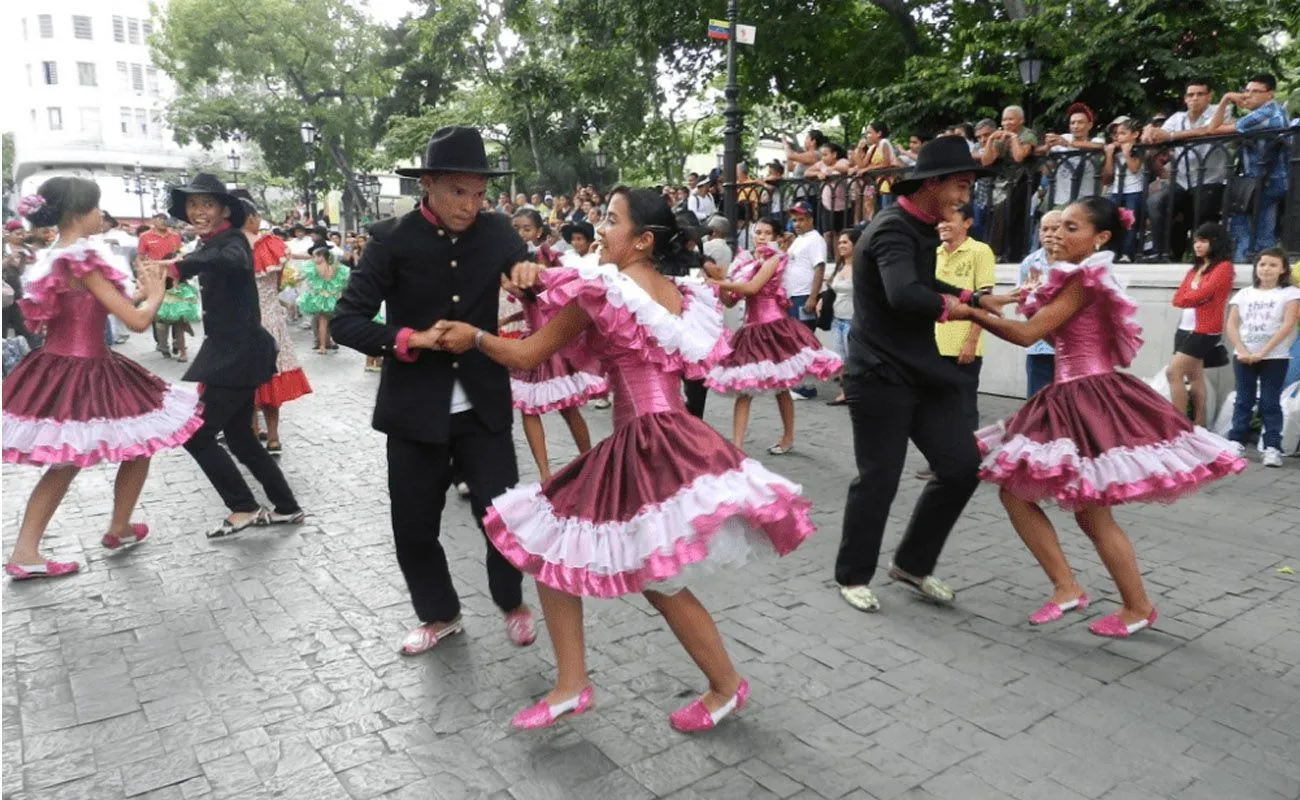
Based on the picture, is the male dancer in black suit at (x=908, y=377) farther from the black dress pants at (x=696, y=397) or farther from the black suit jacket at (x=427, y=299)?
the black dress pants at (x=696, y=397)

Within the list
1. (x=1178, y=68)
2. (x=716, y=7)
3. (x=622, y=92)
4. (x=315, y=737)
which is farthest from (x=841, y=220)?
(x=622, y=92)

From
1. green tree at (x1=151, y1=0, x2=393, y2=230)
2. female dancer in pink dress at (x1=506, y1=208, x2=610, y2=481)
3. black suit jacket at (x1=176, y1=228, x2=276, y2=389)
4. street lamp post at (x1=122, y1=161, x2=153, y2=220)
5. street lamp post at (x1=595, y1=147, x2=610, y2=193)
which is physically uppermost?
green tree at (x1=151, y1=0, x2=393, y2=230)

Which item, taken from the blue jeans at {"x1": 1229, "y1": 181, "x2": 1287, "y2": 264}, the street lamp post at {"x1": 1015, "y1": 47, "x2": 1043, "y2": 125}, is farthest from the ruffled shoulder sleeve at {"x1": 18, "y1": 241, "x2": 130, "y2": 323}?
the street lamp post at {"x1": 1015, "y1": 47, "x2": 1043, "y2": 125}

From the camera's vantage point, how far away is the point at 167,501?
6.75 meters

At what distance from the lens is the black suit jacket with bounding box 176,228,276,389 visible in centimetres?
566

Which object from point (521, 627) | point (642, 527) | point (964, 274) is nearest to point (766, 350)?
point (964, 274)

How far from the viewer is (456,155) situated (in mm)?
3637

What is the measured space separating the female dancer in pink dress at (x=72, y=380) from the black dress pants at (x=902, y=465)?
3.70 m

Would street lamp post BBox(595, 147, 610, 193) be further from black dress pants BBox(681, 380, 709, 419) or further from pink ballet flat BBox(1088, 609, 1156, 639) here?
pink ballet flat BBox(1088, 609, 1156, 639)

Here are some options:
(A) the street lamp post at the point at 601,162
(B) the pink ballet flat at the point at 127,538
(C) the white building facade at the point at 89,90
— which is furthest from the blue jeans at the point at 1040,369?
(C) the white building facade at the point at 89,90

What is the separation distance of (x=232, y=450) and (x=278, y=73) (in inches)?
1504

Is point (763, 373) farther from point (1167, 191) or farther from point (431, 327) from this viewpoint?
point (1167, 191)

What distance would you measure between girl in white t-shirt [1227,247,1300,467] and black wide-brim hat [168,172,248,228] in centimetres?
749

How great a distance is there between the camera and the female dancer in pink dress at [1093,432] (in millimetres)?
3998
